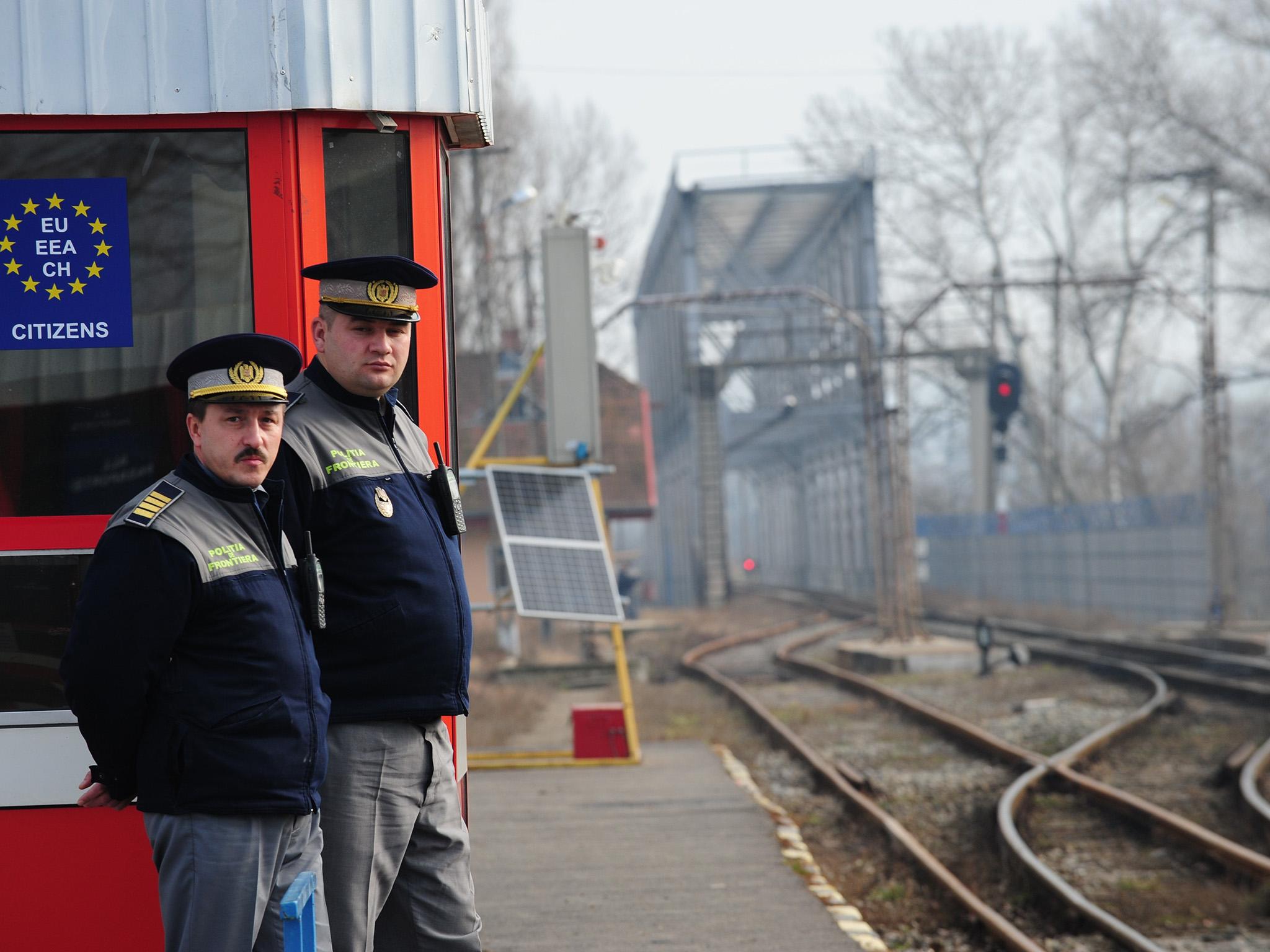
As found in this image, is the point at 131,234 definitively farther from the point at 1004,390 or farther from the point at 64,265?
the point at 1004,390

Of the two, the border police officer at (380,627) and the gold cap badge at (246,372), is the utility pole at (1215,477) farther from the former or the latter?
the gold cap badge at (246,372)

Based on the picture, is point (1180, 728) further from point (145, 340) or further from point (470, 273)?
point (470, 273)

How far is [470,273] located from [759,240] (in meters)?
22.1

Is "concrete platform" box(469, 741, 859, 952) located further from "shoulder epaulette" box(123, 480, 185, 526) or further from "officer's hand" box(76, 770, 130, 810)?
"shoulder epaulette" box(123, 480, 185, 526)

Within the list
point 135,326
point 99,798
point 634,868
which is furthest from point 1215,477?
point 99,798

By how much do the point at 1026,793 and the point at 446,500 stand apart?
Result: 6.46 m

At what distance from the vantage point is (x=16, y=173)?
11.6ft

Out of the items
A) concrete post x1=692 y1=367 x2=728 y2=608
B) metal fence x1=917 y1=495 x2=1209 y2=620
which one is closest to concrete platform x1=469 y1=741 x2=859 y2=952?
metal fence x1=917 y1=495 x2=1209 y2=620

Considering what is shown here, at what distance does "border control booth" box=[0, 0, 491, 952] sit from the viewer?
3.40 metres

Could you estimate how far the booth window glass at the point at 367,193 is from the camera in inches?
142

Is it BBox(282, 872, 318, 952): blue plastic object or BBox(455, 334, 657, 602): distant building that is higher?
BBox(455, 334, 657, 602): distant building

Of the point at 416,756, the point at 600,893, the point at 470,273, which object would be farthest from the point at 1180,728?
the point at 470,273

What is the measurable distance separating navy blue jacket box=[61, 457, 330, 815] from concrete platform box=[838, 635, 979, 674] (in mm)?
15196

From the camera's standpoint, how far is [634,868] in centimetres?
657
